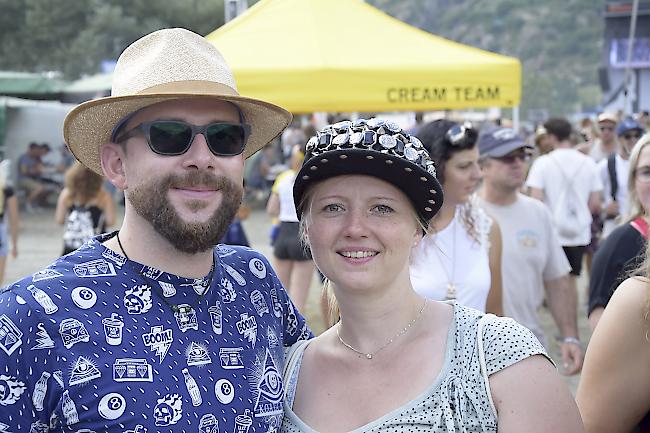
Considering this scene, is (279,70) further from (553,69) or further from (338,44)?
(553,69)

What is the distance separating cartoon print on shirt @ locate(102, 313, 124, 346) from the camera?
214cm

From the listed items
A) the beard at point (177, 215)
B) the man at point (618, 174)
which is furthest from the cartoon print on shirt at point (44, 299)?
the man at point (618, 174)

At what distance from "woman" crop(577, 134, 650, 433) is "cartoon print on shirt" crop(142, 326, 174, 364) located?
1206mm

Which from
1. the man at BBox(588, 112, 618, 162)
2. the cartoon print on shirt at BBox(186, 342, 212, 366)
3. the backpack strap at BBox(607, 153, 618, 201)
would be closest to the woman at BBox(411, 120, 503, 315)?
the cartoon print on shirt at BBox(186, 342, 212, 366)

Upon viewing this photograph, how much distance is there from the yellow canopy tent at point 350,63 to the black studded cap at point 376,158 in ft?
13.8

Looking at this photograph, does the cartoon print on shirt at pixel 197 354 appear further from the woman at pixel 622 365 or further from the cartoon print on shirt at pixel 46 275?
the woman at pixel 622 365

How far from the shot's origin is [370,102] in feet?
22.5

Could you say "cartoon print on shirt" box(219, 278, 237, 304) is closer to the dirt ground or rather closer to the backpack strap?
the dirt ground

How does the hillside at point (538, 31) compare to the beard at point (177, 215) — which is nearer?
the beard at point (177, 215)

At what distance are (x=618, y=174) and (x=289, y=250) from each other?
3.36m

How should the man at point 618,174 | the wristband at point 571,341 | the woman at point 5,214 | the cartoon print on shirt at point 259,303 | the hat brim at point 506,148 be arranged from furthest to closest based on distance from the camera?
1. the man at point 618,174
2. the woman at point 5,214
3. the hat brim at point 506,148
4. the wristband at point 571,341
5. the cartoon print on shirt at point 259,303

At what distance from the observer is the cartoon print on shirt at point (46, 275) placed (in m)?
2.17

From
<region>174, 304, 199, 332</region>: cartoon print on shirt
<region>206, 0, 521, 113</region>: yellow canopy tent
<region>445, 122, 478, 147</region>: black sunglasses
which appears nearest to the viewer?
<region>174, 304, 199, 332</region>: cartoon print on shirt

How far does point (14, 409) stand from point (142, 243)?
1.72 ft
